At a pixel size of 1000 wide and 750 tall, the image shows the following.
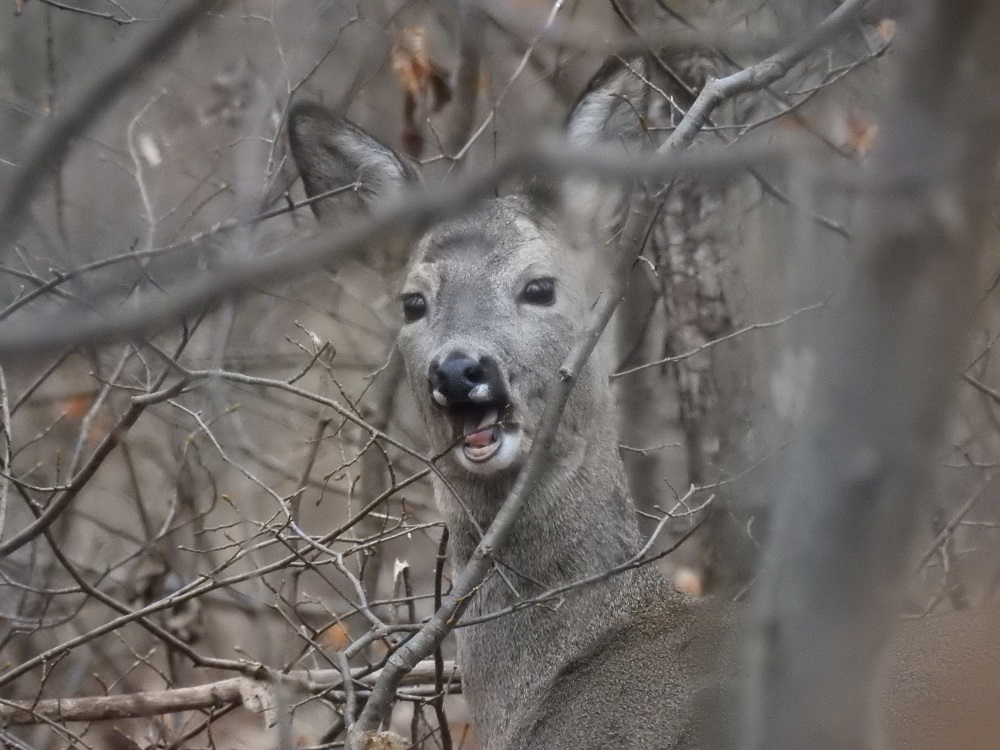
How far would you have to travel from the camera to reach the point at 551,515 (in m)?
4.62

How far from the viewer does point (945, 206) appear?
1.35 m

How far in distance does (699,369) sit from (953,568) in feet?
6.09

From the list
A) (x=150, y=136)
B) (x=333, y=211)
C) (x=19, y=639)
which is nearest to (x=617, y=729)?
(x=333, y=211)

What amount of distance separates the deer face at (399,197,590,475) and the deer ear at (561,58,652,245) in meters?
0.35

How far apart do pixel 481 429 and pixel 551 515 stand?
1.49 ft

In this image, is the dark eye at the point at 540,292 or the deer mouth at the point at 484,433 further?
the dark eye at the point at 540,292

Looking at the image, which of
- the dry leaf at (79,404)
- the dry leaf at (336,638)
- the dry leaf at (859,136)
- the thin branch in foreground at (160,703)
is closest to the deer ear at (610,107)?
the dry leaf at (859,136)

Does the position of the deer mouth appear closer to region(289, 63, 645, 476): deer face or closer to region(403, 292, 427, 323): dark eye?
region(289, 63, 645, 476): deer face

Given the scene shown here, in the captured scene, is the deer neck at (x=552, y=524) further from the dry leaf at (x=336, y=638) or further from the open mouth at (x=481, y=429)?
the dry leaf at (x=336, y=638)

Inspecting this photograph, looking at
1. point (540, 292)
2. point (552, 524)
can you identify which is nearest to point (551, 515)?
point (552, 524)

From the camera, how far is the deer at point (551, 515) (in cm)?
429

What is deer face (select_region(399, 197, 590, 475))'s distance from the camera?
174 inches

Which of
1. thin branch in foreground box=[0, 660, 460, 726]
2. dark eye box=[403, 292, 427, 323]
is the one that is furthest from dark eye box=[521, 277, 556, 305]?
thin branch in foreground box=[0, 660, 460, 726]

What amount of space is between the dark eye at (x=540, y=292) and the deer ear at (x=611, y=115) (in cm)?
43
